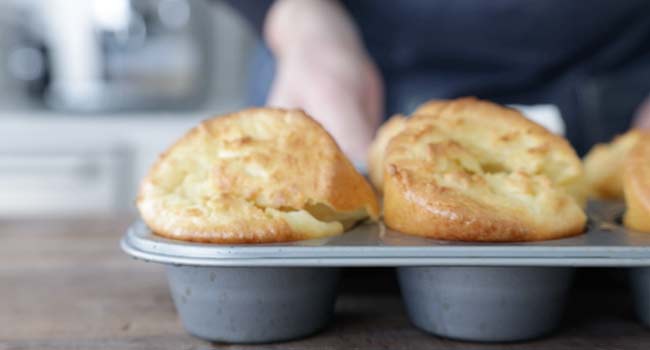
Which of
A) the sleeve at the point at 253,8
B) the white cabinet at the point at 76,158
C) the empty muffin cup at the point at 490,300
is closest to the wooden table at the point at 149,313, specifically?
the empty muffin cup at the point at 490,300

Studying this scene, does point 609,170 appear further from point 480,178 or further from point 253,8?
point 253,8

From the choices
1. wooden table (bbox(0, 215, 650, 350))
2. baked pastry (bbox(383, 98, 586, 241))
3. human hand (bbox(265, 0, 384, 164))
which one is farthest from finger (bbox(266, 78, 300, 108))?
baked pastry (bbox(383, 98, 586, 241))

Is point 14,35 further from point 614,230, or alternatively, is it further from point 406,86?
point 614,230

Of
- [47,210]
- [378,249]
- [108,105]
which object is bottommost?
[47,210]

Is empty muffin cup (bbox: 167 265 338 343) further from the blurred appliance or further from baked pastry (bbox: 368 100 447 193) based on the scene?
the blurred appliance

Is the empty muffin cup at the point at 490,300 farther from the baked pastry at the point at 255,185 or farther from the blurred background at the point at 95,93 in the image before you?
the blurred background at the point at 95,93

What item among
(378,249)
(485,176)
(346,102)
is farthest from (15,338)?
(346,102)

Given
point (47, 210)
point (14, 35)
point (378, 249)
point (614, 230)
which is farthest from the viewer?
point (14, 35)
